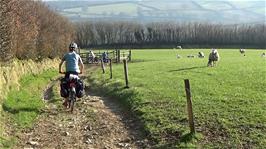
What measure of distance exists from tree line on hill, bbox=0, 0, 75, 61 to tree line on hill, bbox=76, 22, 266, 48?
2980 inches

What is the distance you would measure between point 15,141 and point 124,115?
523 cm

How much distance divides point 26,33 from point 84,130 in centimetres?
1918

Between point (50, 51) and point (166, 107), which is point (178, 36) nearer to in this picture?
point (50, 51)

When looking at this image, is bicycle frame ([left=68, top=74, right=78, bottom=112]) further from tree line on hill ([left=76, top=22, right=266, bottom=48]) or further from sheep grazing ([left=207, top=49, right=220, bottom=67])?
tree line on hill ([left=76, top=22, right=266, bottom=48])

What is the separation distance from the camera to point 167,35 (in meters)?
149

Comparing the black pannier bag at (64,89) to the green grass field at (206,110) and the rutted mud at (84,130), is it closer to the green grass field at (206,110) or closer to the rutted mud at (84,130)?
the rutted mud at (84,130)

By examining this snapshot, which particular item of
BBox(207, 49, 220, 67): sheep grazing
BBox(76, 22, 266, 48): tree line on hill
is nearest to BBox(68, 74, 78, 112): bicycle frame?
BBox(207, 49, 220, 67): sheep grazing

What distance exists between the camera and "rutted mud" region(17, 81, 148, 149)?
44.8ft

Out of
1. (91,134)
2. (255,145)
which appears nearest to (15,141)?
(91,134)

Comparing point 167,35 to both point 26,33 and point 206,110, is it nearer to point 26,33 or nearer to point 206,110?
point 26,33

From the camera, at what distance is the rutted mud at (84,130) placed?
538 inches

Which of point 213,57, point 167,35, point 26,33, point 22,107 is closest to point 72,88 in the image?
point 22,107

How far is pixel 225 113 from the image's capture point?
51.0ft

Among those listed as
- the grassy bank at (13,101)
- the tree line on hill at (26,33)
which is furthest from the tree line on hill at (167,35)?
the grassy bank at (13,101)
